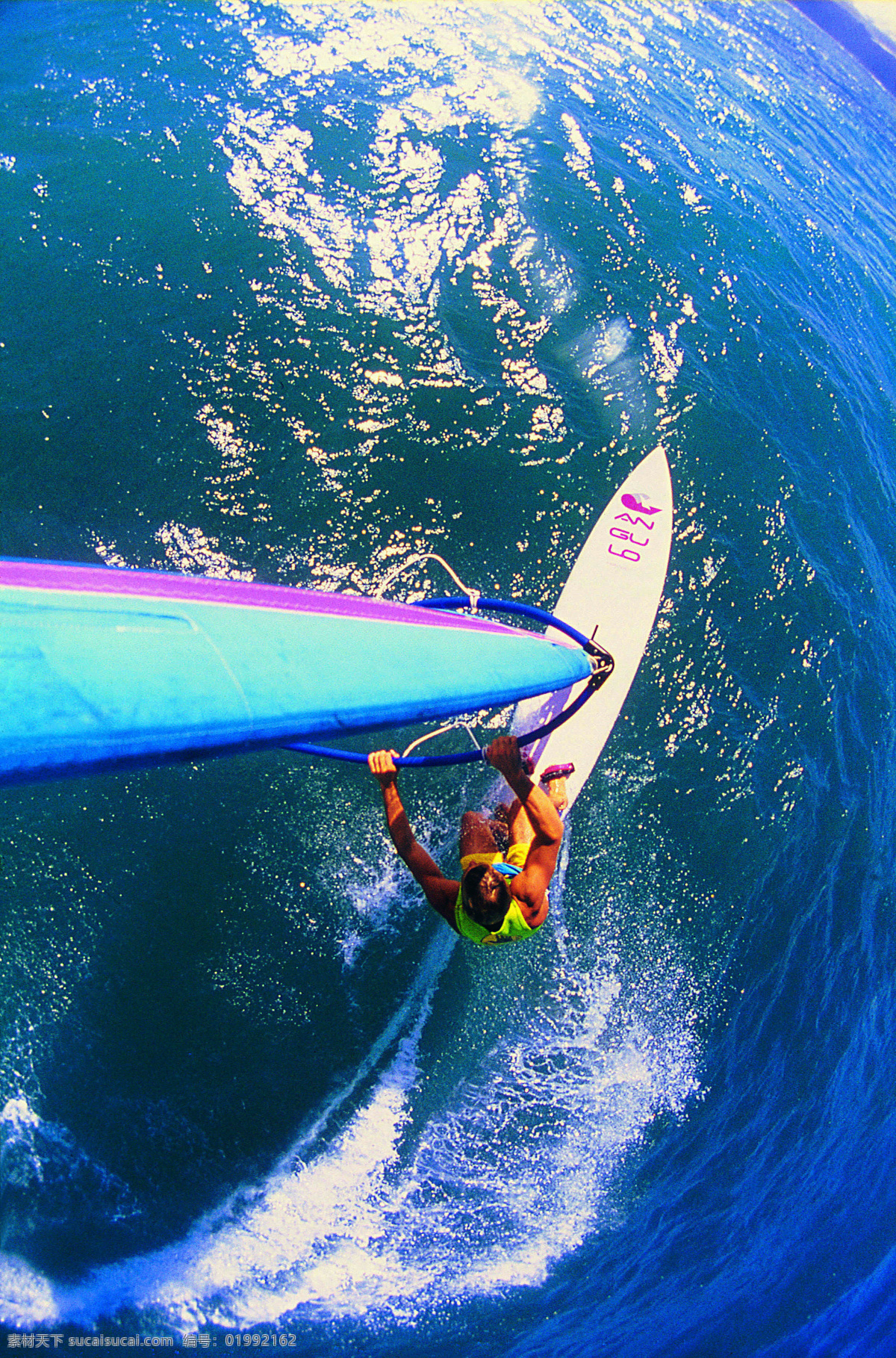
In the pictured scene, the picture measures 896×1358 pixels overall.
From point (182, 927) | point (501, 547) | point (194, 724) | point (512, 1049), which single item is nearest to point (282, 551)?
point (501, 547)

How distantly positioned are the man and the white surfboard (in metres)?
1.38

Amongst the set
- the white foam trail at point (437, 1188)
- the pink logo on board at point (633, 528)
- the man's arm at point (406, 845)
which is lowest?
the white foam trail at point (437, 1188)

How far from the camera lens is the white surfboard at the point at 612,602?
654 centimetres

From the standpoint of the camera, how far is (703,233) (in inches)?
365

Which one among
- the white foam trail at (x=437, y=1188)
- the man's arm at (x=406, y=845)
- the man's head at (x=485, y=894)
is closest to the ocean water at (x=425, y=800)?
the white foam trail at (x=437, y=1188)

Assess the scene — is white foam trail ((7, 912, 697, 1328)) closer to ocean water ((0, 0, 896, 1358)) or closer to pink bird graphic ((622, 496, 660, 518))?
ocean water ((0, 0, 896, 1358))

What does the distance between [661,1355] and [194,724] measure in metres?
7.70

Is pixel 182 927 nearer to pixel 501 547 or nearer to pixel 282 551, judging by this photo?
pixel 282 551

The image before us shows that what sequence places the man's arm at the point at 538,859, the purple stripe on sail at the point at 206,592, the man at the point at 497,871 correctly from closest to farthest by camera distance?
1. the purple stripe on sail at the point at 206,592
2. the man at the point at 497,871
3. the man's arm at the point at 538,859

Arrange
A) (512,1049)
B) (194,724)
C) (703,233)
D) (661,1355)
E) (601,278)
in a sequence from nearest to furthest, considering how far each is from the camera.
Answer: (194,724), (512,1049), (661,1355), (601,278), (703,233)

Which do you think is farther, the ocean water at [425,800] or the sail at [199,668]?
the ocean water at [425,800]

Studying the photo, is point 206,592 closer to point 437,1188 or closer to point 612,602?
point 612,602

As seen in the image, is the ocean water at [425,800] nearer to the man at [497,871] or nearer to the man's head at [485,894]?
the man at [497,871]

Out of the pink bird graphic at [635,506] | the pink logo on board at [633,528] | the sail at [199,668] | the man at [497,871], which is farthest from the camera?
the pink bird graphic at [635,506]
